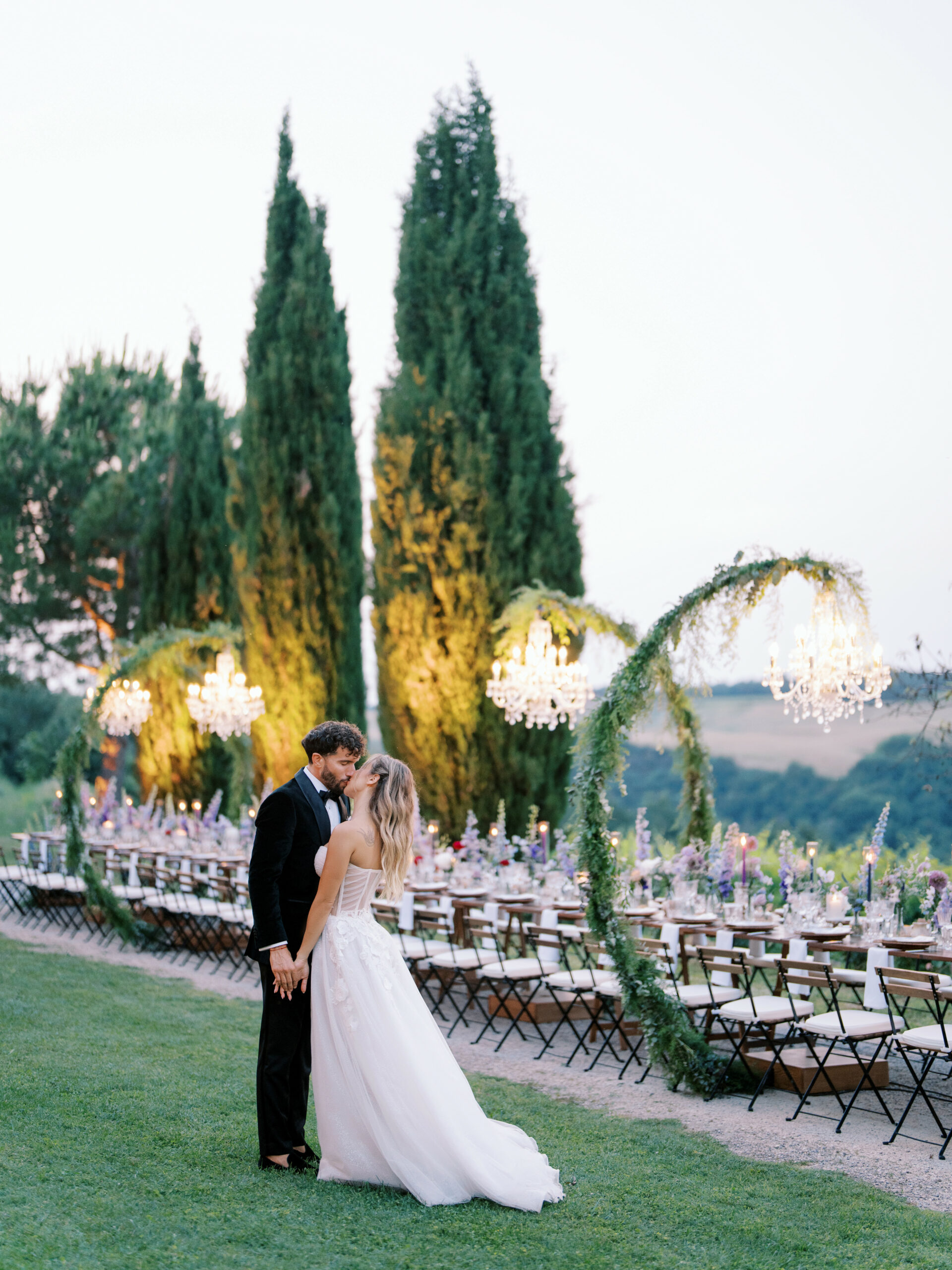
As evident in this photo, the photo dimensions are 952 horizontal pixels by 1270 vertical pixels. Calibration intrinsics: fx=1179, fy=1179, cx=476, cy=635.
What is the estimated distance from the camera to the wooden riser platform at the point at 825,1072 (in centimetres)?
573

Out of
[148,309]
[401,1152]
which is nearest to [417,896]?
[401,1152]

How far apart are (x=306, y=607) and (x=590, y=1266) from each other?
1202cm

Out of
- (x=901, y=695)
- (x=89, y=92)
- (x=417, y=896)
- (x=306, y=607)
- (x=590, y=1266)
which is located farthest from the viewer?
(x=306, y=607)

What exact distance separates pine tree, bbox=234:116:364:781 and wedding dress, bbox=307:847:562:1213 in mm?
10830

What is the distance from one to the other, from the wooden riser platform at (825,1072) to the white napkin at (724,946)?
20.4 inches

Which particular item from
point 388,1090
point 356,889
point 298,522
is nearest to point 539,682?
point 356,889

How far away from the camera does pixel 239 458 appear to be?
1550 cm

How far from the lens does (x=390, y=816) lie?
4.00 metres

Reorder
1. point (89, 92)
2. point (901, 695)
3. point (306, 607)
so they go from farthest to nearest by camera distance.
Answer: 1. point (306, 607)
2. point (89, 92)
3. point (901, 695)

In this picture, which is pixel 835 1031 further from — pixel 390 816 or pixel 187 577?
pixel 187 577

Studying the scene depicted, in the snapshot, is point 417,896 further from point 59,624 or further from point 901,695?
point 59,624

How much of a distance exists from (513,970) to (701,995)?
3.84ft

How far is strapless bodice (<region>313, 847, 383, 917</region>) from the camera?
13.2 ft

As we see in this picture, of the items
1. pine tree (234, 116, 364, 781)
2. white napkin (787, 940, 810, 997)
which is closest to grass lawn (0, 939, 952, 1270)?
white napkin (787, 940, 810, 997)
